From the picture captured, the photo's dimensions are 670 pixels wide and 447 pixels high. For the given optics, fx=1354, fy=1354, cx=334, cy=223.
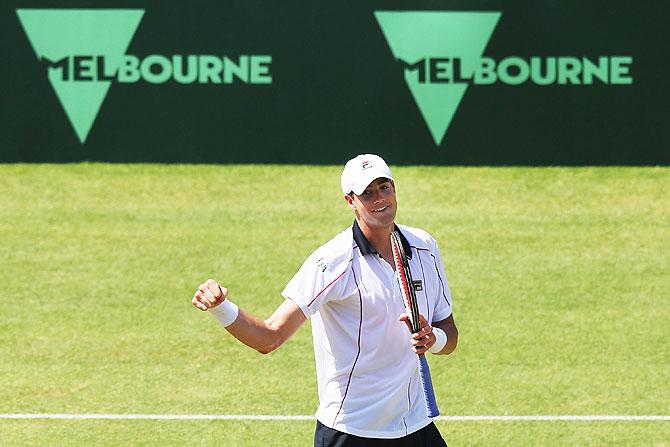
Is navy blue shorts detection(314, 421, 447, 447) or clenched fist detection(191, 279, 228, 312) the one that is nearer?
clenched fist detection(191, 279, 228, 312)

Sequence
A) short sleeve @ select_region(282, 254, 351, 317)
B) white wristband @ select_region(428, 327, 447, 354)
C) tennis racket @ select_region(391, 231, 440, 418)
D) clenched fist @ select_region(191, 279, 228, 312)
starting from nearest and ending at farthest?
clenched fist @ select_region(191, 279, 228, 312) → tennis racket @ select_region(391, 231, 440, 418) → short sleeve @ select_region(282, 254, 351, 317) → white wristband @ select_region(428, 327, 447, 354)

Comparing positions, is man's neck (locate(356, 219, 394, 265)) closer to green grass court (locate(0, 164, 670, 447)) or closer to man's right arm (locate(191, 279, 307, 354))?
man's right arm (locate(191, 279, 307, 354))

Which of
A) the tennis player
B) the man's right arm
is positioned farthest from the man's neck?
the man's right arm

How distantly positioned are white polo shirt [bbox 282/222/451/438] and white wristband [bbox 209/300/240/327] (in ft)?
1.24

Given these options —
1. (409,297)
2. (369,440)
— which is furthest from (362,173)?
(369,440)

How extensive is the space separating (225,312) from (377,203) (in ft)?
3.16

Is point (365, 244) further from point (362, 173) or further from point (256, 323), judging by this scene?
point (256, 323)

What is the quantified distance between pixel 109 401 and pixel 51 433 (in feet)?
2.54

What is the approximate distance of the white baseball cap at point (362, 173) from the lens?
679 cm

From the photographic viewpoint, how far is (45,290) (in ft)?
45.8

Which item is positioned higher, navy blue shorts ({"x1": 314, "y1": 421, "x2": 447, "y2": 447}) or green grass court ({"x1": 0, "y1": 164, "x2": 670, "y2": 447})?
navy blue shorts ({"x1": 314, "y1": 421, "x2": 447, "y2": 447})

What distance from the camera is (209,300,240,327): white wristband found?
21.5 ft

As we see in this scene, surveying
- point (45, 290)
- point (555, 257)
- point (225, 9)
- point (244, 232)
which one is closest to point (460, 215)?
point (555, 257)

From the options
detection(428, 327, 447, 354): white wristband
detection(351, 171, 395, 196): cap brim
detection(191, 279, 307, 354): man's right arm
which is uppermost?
detection(351, 171, 395, 196): cap brim
